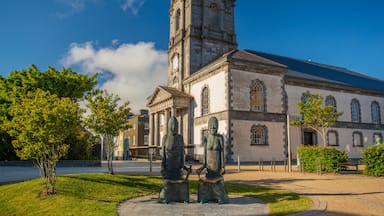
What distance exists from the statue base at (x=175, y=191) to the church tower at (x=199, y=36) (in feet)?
89.5

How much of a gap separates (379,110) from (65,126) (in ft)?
132

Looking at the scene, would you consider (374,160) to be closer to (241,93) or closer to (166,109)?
(241,93)

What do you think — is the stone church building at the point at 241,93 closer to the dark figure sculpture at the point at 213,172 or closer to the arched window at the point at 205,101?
the arched window at the point at 205,101

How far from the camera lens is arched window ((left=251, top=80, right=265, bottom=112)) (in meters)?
29.4

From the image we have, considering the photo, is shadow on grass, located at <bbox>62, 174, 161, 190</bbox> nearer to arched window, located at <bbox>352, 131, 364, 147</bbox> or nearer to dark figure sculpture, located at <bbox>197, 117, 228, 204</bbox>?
dark figure sculpture, located at <bbox>197, 117, 228, 204</bbox>

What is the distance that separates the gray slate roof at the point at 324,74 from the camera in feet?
116

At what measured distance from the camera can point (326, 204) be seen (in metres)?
8.48

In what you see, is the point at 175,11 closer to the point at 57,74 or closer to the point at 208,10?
the point at 208,10

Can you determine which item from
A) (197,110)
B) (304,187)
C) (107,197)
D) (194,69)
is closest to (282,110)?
→ (197,110)

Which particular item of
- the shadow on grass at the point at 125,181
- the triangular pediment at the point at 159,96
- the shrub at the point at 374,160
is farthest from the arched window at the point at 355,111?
the shadow on grass at the point at 125,181

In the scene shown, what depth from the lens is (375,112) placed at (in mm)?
38812

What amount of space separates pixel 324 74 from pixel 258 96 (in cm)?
1385

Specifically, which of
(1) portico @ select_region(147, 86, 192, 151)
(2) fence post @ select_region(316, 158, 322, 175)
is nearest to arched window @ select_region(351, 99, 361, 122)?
(1) portico @ select_region(147, 86, 192, 151)

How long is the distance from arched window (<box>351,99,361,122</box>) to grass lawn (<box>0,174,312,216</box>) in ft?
98.6
